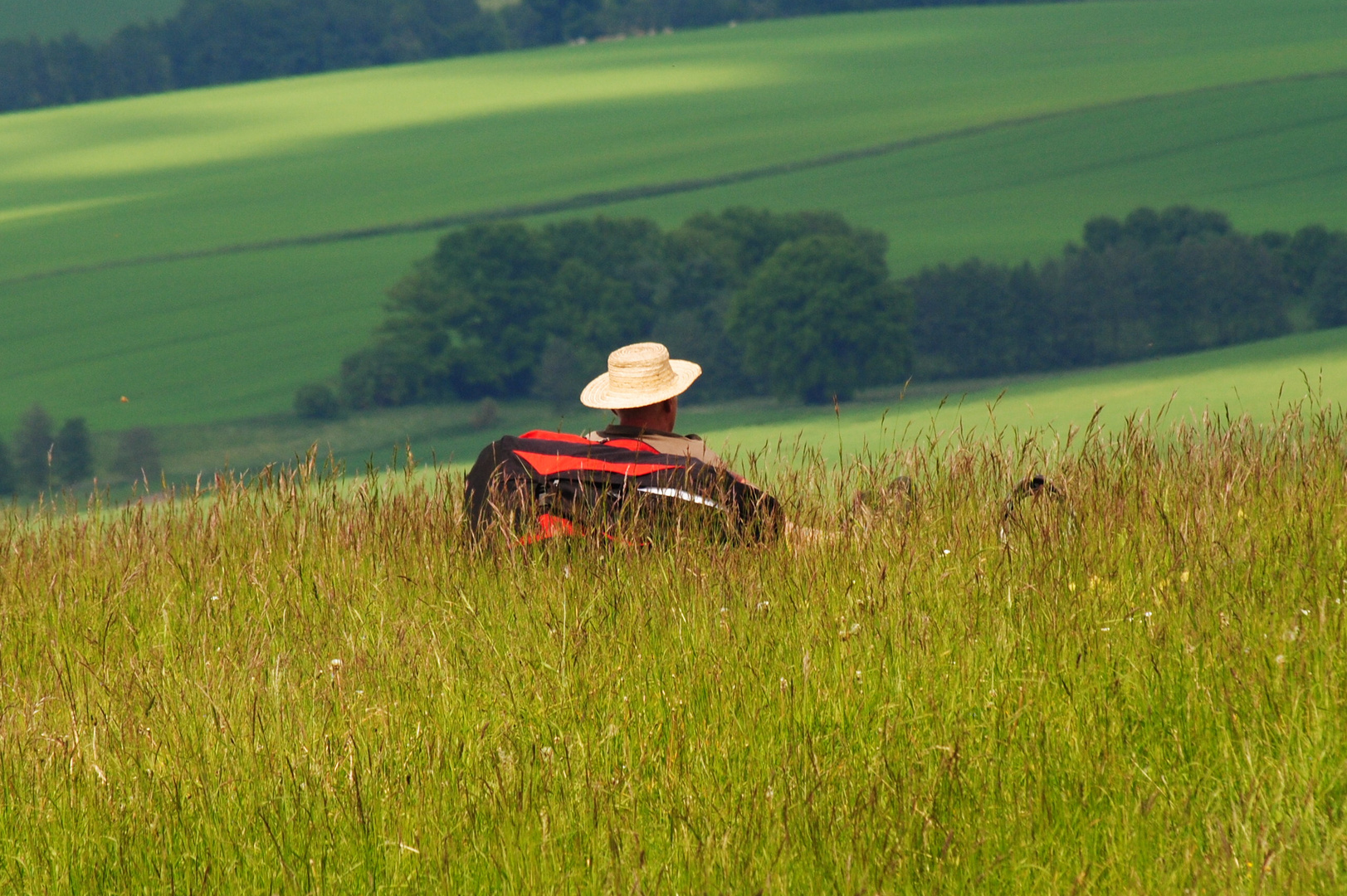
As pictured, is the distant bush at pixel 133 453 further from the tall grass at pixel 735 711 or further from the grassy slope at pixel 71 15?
the grassy slope at pixel 71 15

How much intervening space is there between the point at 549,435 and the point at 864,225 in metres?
71.3

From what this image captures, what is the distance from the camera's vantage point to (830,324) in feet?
218

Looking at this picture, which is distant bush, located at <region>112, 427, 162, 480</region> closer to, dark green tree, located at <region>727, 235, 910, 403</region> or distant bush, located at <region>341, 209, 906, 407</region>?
distant bush, located at <region>341, 209, 906, 407</region>

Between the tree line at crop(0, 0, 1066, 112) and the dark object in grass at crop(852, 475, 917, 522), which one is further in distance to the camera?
the tree line at crop(0, 0, 1066, 112)

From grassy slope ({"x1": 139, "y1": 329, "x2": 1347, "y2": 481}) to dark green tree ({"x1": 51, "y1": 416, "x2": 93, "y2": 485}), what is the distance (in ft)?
2.81

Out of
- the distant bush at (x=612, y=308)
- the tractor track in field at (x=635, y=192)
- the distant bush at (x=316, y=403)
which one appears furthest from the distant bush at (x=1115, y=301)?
the distant bush at (x=316, y=403)

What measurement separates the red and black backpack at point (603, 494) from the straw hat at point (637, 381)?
20 centimetres

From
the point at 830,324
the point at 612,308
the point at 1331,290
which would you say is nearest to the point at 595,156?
the point at 612,308

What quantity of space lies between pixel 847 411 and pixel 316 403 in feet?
78.1

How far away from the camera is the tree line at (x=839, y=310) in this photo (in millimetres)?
63875

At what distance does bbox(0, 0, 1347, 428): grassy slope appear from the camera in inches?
2594

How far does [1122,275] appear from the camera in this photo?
6738 centimetres

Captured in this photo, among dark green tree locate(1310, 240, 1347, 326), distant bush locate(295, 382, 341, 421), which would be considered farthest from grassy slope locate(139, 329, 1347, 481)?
dark green tree locate(1310, 240, 1347, 326)

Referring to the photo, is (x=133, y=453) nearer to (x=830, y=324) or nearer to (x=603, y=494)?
(x=830, y=324)
